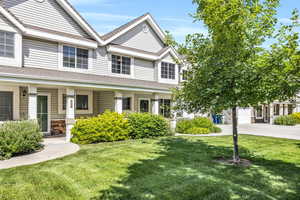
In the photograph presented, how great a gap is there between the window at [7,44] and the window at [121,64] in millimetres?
6531

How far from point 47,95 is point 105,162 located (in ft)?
26.7

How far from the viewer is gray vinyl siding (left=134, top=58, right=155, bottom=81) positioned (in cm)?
1712

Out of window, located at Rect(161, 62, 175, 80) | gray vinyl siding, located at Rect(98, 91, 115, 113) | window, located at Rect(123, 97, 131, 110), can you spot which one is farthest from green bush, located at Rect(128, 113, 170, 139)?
window, located at Rect(161, 62, 175, 80)

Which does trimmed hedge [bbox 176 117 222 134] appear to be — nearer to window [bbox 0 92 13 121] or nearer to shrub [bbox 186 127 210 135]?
shrub [bbox 186 127 210 135]

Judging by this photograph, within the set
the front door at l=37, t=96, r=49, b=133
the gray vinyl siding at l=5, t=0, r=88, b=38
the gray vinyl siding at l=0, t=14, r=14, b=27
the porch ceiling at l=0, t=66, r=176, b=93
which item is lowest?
the front door at l=37, t=96, r=49, b=133

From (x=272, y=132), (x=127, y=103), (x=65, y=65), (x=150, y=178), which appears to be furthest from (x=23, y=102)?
(x=272, y=132)

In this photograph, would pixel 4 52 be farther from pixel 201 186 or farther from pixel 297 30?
pixel 297 30

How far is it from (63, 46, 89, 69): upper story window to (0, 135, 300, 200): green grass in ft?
24.3

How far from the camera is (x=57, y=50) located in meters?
12.9

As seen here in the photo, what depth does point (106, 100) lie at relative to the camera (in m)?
15.2

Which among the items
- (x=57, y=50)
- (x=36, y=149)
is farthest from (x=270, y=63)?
(x=57, y=50)

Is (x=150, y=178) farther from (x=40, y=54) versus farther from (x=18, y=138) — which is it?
(x=40, y=54)

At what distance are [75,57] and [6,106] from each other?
4944 mm

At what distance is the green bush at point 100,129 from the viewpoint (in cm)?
1064
